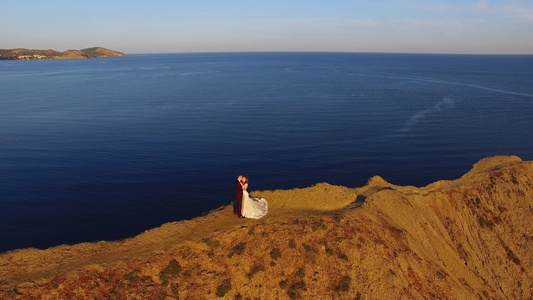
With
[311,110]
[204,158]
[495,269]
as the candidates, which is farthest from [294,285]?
[311,110]

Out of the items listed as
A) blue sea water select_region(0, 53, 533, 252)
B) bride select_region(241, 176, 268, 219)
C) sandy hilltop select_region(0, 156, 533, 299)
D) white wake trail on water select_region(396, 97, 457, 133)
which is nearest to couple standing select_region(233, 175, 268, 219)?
bride select_region(241, 176, 268, 219)

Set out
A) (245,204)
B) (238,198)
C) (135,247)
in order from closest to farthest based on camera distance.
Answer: (135,247) < (245,204) < (238,198)

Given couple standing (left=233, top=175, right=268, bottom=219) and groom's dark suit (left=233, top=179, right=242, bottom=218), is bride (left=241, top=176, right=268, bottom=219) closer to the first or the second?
couple standing (left=233, top=175, right=268, bottom=219)

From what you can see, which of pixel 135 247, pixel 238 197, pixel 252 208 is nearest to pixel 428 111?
pixel 252 208

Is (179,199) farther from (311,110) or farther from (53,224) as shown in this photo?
(311,110)

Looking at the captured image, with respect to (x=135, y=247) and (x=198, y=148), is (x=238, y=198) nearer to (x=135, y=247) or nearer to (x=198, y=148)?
(x=135, y=247)
